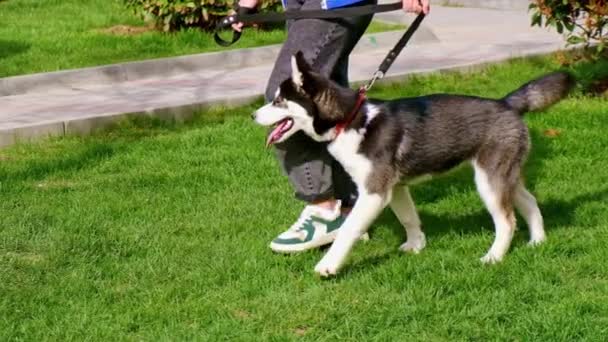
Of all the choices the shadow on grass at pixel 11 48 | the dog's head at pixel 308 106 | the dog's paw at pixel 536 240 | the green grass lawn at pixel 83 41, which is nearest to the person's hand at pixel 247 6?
the dog's head at pixel 308 106

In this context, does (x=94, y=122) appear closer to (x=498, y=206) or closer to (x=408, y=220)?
(x=408, y=220)

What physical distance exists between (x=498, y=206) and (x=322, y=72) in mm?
1039

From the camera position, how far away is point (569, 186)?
6512 millimetres

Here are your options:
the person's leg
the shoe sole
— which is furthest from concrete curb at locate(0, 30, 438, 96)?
the shoe sole

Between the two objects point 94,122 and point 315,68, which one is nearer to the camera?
point 315,68

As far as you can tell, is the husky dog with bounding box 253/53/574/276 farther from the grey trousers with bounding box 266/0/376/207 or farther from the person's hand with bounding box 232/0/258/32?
the person's hand with bounding box 232/0/258/32

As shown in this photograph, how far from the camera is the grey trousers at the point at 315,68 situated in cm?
523

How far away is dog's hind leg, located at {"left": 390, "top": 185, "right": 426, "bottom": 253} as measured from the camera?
18.1 ft

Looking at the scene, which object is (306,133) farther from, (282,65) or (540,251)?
(540,251)

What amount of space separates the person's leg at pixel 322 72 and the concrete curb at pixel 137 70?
5065 mm

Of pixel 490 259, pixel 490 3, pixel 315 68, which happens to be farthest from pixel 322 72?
pixel 490 3

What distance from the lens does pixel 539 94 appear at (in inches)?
212

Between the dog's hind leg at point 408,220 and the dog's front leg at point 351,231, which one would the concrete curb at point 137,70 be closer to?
the dog's hind leg at point 408,220

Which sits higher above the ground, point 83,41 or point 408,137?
point 408,137
